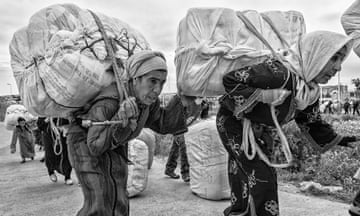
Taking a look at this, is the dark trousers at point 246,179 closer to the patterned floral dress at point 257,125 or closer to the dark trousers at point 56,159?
the patterned floral dress at point 257,125

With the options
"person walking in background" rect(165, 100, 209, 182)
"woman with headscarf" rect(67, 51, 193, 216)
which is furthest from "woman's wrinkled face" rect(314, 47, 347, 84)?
"person walking in background" rect(165, 100, 209, 182)

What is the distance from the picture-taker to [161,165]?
6.51m

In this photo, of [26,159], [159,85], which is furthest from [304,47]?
[26,159]

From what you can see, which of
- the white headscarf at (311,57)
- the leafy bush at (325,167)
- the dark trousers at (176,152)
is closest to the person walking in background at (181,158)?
the dark trousers at (176,152)

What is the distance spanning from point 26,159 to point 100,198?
7.34 m

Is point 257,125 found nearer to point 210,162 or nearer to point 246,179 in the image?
point 246,179

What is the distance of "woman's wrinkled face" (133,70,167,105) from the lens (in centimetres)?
201

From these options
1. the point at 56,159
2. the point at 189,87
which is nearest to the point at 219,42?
the point at 189,87

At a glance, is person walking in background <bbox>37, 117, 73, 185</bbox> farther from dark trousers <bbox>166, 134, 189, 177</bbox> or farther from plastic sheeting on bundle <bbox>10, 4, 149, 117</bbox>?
plastic sheeting on bundle <bbox>10, 4, 149, 117</bbox>

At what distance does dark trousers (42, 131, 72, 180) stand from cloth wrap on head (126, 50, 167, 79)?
3481mm

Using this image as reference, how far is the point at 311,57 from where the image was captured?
2.28m

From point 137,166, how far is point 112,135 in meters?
2.27

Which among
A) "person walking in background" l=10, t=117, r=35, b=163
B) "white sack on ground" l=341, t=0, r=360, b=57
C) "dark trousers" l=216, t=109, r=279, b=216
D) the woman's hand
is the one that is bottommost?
"person walking in background" l=10, t=117, r=35, b=163

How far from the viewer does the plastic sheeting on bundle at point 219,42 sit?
2.61 meters
